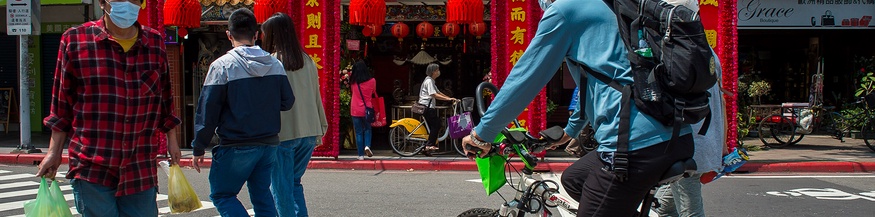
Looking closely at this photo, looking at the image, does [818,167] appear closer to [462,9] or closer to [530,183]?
[462,9]

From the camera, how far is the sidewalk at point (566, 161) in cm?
1089

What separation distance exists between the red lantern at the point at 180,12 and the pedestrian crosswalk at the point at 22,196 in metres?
2.53

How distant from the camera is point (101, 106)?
3537mm

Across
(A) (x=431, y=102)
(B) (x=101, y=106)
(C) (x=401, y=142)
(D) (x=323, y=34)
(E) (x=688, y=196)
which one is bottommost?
(C) (x=401, y=142)

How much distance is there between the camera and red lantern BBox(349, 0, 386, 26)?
10.8 meters

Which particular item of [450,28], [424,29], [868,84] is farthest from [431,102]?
[868,84]

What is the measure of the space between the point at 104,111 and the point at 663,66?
2.35m

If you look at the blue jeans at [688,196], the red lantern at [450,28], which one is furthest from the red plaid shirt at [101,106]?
the red lantern at [450,28]

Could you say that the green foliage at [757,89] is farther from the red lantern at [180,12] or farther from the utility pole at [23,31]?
the utility pole at [23,31]

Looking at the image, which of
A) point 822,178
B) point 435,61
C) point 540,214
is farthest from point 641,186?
point 435,61

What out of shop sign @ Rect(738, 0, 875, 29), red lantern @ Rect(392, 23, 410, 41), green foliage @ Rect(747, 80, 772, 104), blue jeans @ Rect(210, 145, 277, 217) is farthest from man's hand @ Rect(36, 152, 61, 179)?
shop sign @ Rect(738, 0, 875, 29)

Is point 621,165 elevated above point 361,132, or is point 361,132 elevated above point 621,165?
point 621,165

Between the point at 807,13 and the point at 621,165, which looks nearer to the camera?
the point at 621,165

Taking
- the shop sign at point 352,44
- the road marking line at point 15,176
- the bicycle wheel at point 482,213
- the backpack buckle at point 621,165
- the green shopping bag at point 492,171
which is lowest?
the road marking line at point 15,176
